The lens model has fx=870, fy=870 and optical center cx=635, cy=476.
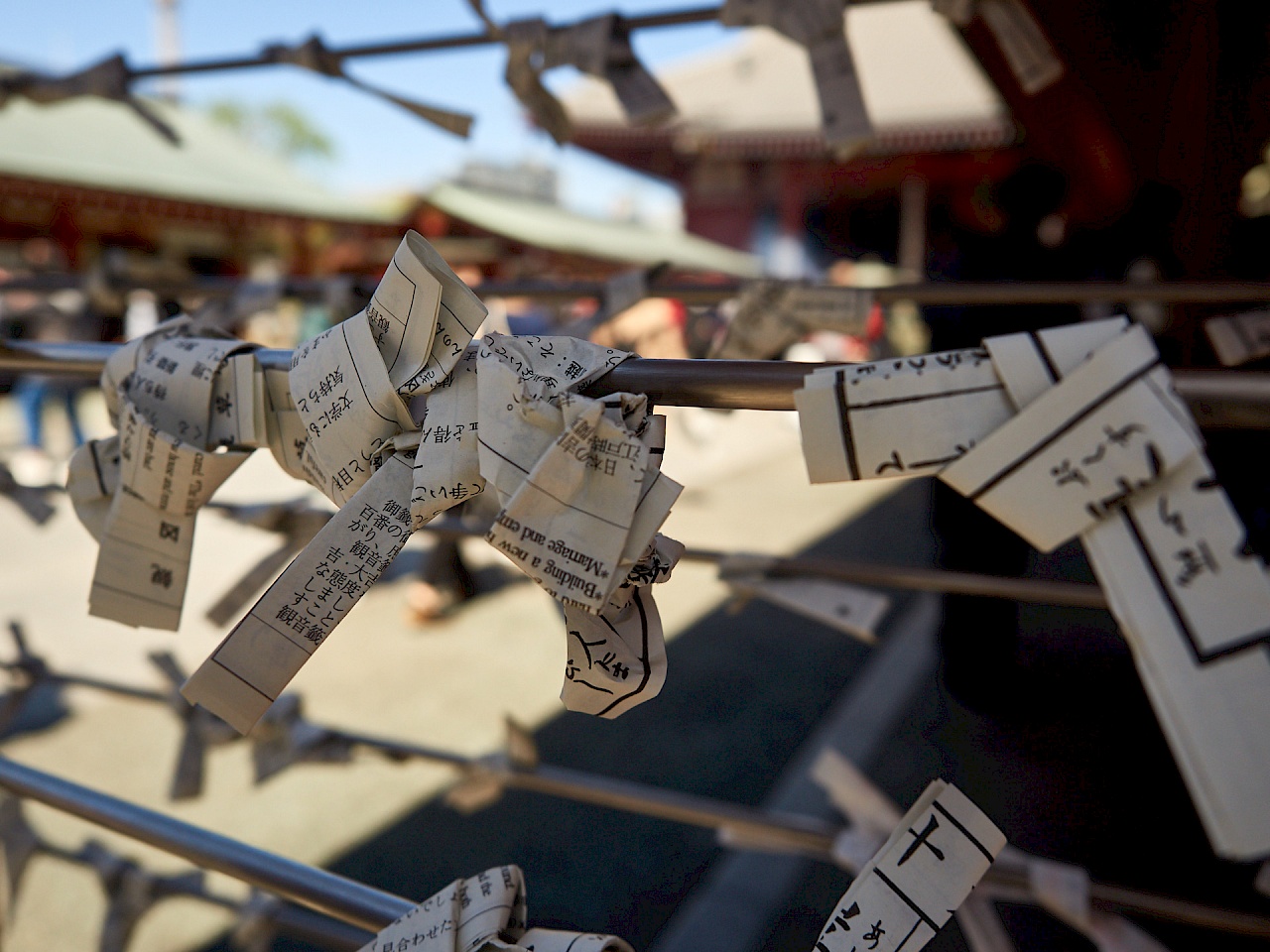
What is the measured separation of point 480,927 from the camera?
604mm

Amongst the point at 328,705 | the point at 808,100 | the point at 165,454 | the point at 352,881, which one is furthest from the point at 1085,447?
the point at 808,100

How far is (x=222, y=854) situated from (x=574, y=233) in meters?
13.2

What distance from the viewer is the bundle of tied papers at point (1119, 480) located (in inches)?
15.6

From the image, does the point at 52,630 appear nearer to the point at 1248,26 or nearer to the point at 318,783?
the point at 318,783

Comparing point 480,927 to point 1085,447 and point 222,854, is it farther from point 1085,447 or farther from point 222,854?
point 1085,447

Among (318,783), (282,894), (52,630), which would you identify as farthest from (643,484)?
(52,630)

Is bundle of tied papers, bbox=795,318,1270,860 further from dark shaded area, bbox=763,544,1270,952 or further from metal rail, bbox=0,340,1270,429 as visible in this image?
dark shaded area, bbox=763,544,1270,952

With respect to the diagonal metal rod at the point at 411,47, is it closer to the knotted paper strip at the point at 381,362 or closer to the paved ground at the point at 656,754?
the knotted paper strip at the point at 381,362

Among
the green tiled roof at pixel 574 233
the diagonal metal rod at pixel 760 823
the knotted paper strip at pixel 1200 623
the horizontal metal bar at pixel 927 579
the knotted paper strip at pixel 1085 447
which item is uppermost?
the knotted paper strip at pixel 1085 447

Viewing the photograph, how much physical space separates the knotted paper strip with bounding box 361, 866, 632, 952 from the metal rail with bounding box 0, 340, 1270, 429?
13.8 inches

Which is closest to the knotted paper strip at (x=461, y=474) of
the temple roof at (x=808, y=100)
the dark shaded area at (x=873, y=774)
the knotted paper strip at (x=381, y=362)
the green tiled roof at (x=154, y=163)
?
the knotted paper strip at (x=381, y=362)

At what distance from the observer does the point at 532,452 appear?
1.69 ft

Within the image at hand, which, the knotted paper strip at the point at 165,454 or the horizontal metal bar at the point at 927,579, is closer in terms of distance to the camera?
the knotted paper strip at the point at 165,454

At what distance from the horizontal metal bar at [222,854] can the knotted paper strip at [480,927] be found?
42mm
